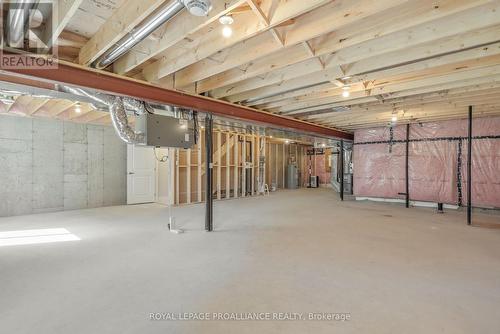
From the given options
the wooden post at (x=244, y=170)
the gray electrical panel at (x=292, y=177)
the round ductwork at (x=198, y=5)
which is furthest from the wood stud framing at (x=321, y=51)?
the gray electrical panel at (x=292, y=177)

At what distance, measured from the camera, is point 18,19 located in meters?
1.68

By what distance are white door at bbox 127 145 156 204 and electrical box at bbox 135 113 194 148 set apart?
3.74 m

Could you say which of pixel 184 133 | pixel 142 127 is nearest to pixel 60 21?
pixel 142 127

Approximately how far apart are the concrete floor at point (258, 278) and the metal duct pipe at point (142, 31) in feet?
7.03

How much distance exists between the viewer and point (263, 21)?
197 centimetres

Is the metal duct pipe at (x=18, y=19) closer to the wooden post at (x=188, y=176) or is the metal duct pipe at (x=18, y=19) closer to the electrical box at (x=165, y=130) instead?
the electrical box at (x=165, y=130)

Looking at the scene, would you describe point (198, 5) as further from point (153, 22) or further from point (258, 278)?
point (258, 278)

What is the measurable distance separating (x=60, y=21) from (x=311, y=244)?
344 centimetres

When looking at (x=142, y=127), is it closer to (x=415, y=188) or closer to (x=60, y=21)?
(x=60, y=21)

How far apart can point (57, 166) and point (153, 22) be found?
5676 millimetres

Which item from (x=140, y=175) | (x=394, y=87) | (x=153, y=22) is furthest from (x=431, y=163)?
(x=140, y=175)

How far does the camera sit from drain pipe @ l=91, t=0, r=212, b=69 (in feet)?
5.21

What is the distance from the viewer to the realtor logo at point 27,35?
164 centimetres

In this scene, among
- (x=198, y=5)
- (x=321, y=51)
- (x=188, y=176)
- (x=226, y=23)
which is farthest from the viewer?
(x=188, y=176)
